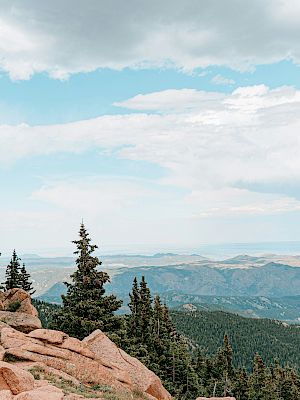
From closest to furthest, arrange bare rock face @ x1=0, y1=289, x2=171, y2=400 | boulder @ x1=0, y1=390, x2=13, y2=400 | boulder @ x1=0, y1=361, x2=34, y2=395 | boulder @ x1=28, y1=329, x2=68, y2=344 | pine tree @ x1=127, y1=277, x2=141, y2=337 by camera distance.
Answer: boulder @ x1=0, y1=390, x2=13, y2=400 → boulder @ x1=0, y1=361, x2=34, y2=395 → bare rock face @ x1=0, y1=289, x2=171, y2=400 → boulder @ x1=28, y1=329, x2=68, y2=344 → pine tree @ x1=127, y1=277, x2=141, y2=337

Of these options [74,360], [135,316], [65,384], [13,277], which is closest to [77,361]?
[74,360]

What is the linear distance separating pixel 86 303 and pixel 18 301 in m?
8.23

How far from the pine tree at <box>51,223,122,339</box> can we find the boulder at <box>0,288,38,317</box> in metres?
3.20

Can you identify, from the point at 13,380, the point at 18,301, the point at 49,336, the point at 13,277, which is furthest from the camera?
the point at 13,277

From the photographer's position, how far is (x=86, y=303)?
39656 millimetres

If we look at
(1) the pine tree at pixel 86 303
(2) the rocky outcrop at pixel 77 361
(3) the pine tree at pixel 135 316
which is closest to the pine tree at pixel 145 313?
(3) the pine tree at pixel 135 316

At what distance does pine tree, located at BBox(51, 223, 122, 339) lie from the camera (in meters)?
39.2

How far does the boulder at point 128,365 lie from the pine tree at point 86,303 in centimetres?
973

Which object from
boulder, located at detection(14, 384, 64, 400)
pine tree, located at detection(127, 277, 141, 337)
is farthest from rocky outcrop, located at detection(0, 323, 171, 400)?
pine tree, located at detection(127, 277, 141, 337)

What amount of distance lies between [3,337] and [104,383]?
22.5 ft

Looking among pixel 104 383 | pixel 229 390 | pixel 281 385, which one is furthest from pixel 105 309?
pixel 281 385

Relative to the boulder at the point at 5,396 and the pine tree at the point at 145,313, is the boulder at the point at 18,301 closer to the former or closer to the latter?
the pine tree at the point at 145,313

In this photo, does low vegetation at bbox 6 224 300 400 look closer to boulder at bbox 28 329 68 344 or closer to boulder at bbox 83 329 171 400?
boulder at bbox 83 329 171 400

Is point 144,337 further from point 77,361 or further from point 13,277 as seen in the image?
point 77,361
